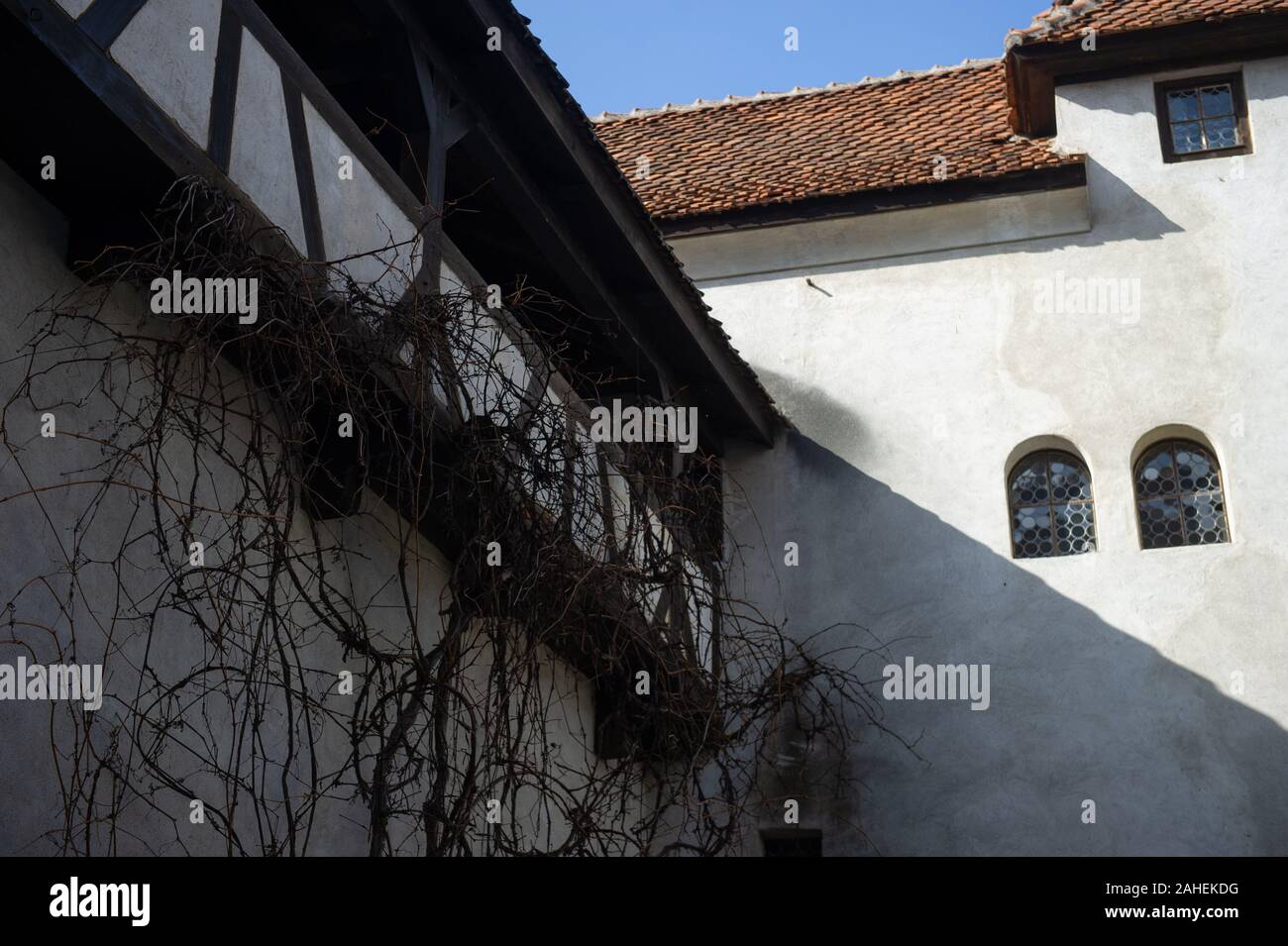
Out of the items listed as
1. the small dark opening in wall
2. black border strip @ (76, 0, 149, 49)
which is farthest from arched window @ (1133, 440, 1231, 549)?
black border strip @ (76, 0, 149, 49)

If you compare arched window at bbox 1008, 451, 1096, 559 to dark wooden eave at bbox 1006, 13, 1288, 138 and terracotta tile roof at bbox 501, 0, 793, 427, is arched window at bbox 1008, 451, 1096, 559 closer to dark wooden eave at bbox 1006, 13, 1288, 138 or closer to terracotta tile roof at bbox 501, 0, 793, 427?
terracotta tile roof at bbox 501, 0, 793, 427

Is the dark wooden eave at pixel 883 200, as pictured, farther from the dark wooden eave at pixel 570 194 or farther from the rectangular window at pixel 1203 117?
the dark wooden eave at pixel 570 194

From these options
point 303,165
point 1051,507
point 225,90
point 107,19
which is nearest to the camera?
point 107,19

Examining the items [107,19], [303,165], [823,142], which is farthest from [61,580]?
[823,142]

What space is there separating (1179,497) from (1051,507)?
0.92 m

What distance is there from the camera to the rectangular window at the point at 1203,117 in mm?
12086

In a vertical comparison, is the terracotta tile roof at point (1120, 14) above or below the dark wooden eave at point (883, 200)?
above

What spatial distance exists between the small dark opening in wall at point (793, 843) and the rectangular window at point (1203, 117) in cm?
601

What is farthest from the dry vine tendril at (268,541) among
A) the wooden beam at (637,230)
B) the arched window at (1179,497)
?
the arched window at (1179,497)

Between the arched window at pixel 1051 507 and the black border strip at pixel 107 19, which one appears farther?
the arched window at pixel 1051 507

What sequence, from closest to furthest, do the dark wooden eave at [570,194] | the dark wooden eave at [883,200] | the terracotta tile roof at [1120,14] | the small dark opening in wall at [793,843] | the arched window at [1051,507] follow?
the dark wooden eave at [570,194] → the small dark opening in wall at [793,843] → the arched window at [1051,507] → the terracotta tile roof at [1120,14] → the dark wooden eave at [883,200]

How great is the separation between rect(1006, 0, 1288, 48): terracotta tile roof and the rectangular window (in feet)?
1.83

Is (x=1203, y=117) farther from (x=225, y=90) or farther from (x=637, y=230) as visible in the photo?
(x=225, y=90)

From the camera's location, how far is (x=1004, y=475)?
458 inches
